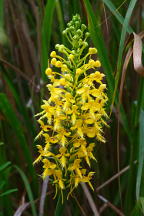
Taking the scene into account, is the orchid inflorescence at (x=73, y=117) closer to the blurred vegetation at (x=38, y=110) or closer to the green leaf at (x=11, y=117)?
the blurred vegetation at (x=38, y=110)

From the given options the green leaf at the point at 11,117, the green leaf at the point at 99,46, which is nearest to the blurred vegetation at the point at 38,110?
the green leaf at the point at 11,117

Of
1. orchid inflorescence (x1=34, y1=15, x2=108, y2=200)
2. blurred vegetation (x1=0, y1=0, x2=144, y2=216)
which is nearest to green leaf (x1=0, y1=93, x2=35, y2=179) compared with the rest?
blurred vegetation (x1=0, y1=0, x2=144, y2=216)

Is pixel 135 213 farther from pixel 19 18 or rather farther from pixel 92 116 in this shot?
pixel 19 18

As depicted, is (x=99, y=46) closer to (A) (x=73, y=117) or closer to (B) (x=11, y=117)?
(A) (x=73, y=117)

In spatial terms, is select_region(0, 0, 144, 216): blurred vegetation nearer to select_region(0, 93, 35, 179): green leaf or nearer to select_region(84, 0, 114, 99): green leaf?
select_region(0, 93, 35, 179): green leaf

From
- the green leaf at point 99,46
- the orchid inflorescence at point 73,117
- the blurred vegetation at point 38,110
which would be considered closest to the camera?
the orchid inflorescence at point 73,117

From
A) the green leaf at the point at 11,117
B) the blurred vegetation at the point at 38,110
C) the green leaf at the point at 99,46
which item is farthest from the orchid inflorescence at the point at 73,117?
the green leaf at the point at 11,117

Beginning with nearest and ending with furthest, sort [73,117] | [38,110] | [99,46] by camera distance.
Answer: [73,117]
[99,46]
[38,110]

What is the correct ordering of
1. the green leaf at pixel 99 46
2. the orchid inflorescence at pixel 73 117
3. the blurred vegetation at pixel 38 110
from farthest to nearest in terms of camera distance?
the blurred vegetation at pixel 38 110 → the green leaf at pixel 99 46 → the orchid inflorescence at pixel 73 117

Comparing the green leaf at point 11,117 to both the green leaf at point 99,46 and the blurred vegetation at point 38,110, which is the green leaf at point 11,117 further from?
the green leaf at point 99,46

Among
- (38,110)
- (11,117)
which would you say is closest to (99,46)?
(11,117)

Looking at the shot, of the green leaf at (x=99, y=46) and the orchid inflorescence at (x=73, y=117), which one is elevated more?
the green leaf at (x=99, y=46)

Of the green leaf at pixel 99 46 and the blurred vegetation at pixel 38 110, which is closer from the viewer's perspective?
the green leaf at pixel 99 46
